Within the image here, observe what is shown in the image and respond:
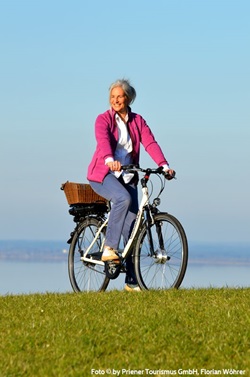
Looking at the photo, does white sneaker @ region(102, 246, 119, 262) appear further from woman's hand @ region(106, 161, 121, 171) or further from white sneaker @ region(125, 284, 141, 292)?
woman's hand @ region(106, 161, 121, 171)

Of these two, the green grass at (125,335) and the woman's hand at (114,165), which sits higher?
the woman's hand at (114,165)

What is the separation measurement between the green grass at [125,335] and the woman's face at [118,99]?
262cm

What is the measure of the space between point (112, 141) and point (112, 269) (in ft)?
5.67

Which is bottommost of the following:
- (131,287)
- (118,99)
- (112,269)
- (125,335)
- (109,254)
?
(125,335)

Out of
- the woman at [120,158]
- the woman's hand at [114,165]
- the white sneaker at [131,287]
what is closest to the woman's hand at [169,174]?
the woman at [120,158]

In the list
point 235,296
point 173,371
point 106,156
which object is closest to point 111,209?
point 106,156

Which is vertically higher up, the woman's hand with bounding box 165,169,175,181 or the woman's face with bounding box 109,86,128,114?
the woman's face with bounding box 109,86,128,114

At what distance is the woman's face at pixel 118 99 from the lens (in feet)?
37.5

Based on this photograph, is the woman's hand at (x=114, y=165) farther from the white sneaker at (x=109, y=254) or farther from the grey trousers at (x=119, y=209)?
the white sneaker at (x=109, y=254)

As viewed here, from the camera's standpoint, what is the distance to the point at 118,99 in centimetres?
1148

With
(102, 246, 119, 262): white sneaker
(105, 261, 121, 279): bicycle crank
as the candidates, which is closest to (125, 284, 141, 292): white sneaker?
(105, 261, 121, 279): bicycle crank

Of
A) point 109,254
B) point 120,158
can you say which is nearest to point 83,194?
point 120,158

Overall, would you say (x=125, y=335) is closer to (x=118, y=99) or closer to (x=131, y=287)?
(x=131, y=287)

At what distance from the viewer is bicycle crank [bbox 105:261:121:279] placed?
38.0 feet
